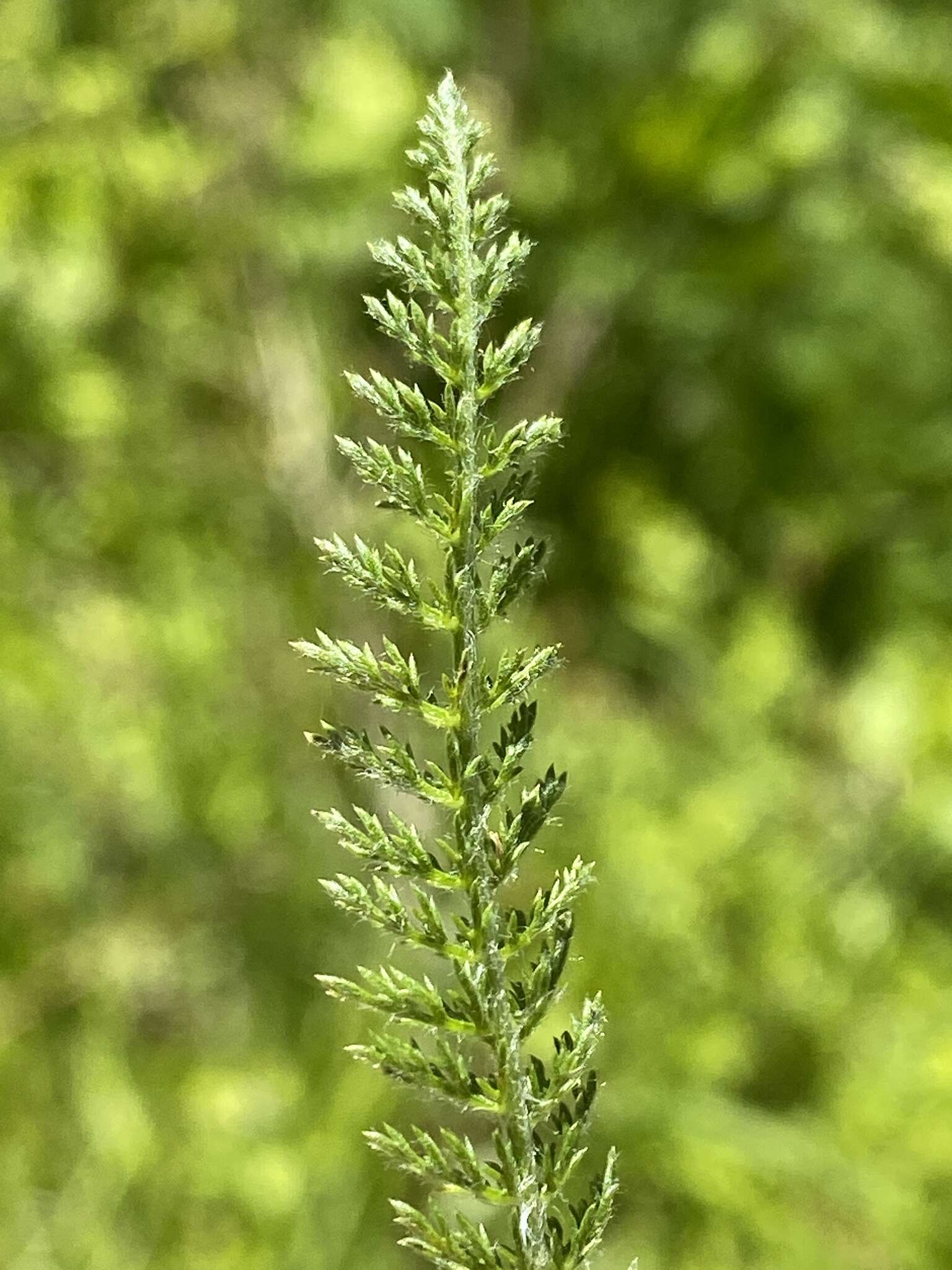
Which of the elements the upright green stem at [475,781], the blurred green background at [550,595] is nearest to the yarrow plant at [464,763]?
the upright green stem at [475,781]

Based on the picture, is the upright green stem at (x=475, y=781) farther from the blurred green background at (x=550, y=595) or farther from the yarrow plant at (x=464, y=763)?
the blurred green background at (x=550, y=595)

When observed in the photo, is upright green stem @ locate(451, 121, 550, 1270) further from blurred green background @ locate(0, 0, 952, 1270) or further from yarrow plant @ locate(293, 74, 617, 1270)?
blurred green background @ locate(0, 0, 952, 1270)

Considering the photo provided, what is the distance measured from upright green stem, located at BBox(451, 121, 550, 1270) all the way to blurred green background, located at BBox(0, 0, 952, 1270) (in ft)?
2.96

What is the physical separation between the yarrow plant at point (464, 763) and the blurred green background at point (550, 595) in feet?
2.96

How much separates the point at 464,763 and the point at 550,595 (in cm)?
132

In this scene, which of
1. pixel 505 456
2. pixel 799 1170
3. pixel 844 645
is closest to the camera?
pixel 505 456

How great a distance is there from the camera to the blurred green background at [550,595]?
114cm

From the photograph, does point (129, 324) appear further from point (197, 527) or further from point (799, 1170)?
point (799, 1170)

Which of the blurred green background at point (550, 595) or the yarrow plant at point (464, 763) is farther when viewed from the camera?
the blurred green background at point (550, 595)

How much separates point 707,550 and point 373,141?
654 millimetres

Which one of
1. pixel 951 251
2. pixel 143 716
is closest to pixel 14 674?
pixel 143 716

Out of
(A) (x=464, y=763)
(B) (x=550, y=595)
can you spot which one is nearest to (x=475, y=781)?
(A) (x=464, y=763)

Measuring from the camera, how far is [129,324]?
4.60 ft

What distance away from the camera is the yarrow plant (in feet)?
0.81
